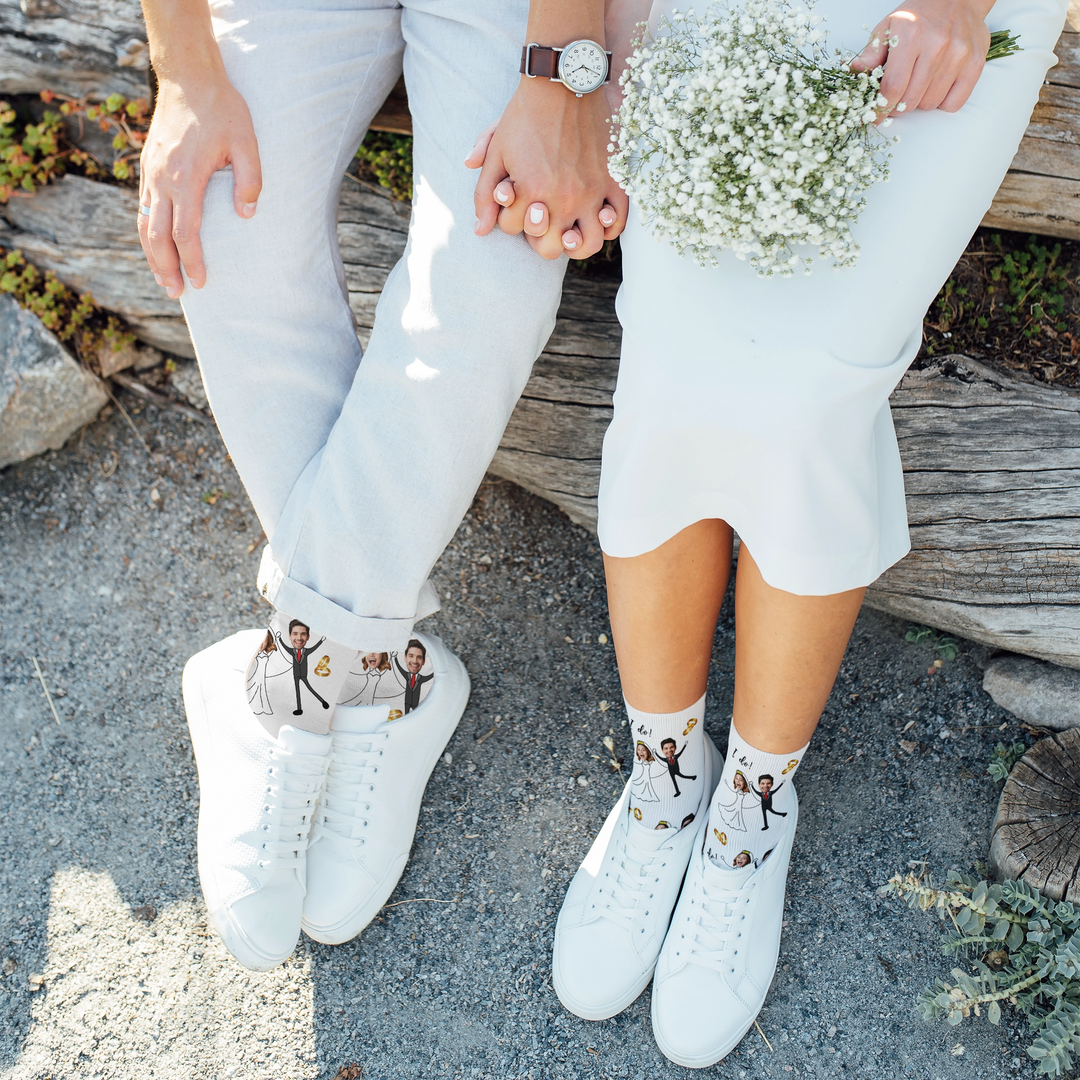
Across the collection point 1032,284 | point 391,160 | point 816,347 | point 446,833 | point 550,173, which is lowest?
point 446,833

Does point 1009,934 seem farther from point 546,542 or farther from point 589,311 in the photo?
point 589,311

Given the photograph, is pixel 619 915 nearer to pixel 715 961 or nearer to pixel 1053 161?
pixel 715 961

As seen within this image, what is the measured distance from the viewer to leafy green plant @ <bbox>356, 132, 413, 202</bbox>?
238 centimetres

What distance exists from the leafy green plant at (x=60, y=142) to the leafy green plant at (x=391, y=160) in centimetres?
68

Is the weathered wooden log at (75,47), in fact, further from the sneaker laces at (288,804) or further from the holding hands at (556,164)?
the sneaker laces at (288,804)

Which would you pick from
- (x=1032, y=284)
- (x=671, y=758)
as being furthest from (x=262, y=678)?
(x=1032, y=284)

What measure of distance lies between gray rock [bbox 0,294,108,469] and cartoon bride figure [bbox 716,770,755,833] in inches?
89.4

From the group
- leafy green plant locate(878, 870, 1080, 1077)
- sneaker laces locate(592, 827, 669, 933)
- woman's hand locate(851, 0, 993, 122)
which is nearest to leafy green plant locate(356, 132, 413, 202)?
woman's hand locate(851, 0, 993, 122)

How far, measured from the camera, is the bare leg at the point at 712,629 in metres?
1.61

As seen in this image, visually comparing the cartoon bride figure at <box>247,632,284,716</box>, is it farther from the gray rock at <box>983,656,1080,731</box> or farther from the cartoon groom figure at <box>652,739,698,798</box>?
the gray rock at <box>983,656,1080,731</box>

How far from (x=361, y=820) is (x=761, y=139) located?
1613mm

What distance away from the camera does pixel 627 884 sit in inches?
77.0

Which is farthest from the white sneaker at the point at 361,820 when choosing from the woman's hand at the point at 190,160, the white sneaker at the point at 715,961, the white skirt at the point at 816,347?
the woman's hand at the point at 190,160

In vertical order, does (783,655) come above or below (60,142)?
below
